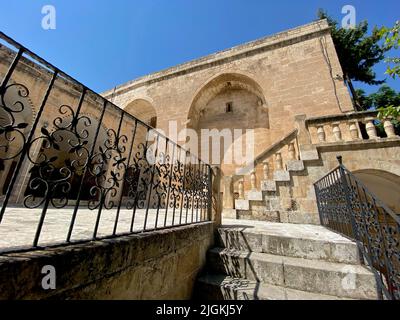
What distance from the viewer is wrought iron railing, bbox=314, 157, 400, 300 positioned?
65.7 inches

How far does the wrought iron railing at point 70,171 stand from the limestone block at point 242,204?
1.16m

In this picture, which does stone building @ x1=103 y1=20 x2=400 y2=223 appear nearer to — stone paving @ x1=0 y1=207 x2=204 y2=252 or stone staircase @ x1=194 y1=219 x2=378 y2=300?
stone staircase @ x1=194 y1=219 x2=378 y2=300

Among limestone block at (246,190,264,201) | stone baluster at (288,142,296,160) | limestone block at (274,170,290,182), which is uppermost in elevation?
stone baluster at (288,142,296,160)

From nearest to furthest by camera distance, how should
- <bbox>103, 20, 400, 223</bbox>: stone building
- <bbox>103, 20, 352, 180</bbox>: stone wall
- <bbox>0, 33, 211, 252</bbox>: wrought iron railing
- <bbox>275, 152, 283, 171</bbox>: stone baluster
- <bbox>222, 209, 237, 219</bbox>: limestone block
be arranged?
<bbox>0, 33, 211, 252</bbox>: wrought iron railing
<bbox>103, 20, 400, 223</bbox>: stone building
<bbox>222, 209, 237, 219</bbox>: limestone block
<bbox>275, 152, 283, 171</bbox>: stone baluster
<bbox>103, 20, 352, 180</bbox>: stone wall

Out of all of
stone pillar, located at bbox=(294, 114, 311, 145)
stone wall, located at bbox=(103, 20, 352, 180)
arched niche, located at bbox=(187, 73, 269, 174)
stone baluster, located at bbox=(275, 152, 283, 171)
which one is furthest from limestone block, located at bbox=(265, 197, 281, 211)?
arched niche, located at bbox=(187, 73, 269, 174)

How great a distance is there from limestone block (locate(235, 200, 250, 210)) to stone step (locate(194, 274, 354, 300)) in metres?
2.41

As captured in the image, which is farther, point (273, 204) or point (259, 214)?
point (259, 214)

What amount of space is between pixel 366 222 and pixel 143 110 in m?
11.9

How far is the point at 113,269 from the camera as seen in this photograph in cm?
126

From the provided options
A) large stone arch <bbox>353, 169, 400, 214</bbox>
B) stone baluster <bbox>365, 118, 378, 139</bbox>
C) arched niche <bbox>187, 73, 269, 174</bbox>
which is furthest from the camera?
arched niche <bbox>187, 73, 269, 174</bbox>

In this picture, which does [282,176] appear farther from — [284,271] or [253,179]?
[284,271]

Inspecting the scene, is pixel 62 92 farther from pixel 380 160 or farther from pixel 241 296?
pixel 380 160

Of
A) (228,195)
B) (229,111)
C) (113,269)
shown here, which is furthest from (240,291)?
(229,111)

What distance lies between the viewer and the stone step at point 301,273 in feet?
6.13
